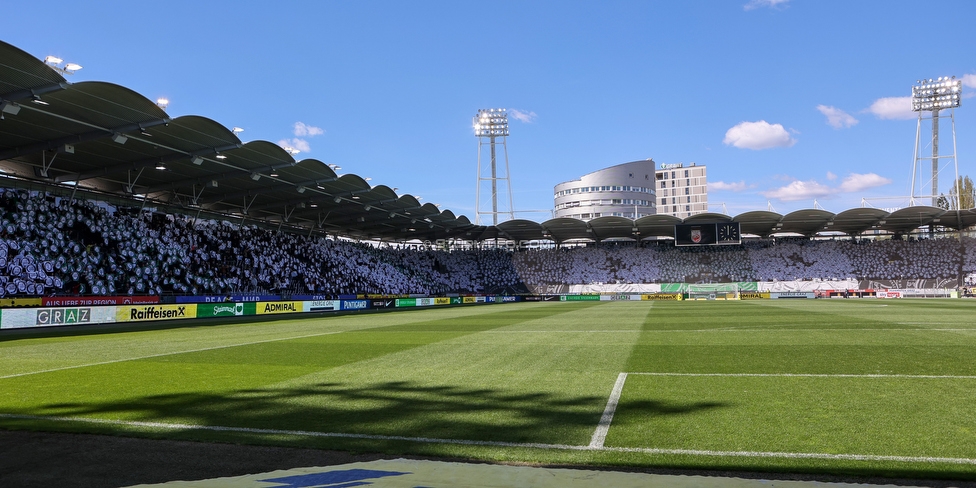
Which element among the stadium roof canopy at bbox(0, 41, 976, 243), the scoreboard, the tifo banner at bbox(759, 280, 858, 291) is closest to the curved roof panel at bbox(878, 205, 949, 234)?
the stadium roof canopy at bbox(0, 41, 976, 243)

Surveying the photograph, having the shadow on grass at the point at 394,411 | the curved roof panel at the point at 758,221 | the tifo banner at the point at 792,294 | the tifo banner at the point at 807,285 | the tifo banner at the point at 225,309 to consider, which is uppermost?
the curved roof panel at the point at 758,221

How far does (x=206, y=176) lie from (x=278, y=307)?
9.21 m

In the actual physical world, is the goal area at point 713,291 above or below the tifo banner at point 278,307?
below

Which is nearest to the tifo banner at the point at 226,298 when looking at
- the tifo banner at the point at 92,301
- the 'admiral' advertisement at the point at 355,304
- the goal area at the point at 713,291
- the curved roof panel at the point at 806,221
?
the tifo banner at the point at 92,301

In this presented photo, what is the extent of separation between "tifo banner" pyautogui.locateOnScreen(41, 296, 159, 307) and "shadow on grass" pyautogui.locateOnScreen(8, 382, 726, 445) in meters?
22.6

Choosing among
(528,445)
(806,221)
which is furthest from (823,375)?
(806,221)

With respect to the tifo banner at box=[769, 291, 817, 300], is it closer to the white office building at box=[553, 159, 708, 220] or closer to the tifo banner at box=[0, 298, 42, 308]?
the tifo banner at box=[0, 298, 42, 308]

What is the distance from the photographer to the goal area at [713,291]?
59531mm

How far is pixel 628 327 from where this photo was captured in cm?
2056

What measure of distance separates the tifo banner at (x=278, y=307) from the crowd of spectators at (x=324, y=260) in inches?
126

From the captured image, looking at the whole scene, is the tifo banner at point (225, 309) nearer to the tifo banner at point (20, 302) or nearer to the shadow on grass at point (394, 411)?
the tifo banner at point (20, 302)

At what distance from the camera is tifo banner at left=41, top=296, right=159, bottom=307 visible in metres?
26.8

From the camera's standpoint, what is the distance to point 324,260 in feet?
175

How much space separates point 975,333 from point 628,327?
9.35 metres
